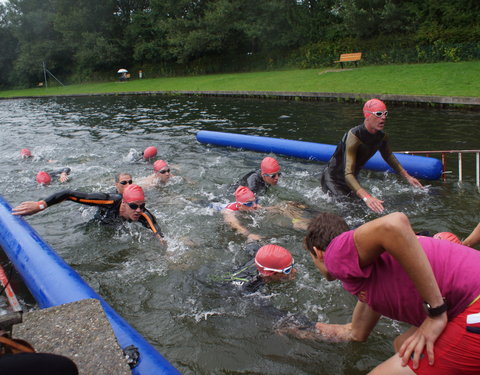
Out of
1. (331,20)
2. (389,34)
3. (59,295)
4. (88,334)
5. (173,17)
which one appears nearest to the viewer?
(88,334)

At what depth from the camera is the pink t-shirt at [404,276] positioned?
238 cm

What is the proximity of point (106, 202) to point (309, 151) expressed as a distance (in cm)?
694

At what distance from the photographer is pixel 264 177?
27.5ft

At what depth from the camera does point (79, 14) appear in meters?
59.7

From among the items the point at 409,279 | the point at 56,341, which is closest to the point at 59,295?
the point at 56,341

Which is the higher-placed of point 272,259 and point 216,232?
point 272,259

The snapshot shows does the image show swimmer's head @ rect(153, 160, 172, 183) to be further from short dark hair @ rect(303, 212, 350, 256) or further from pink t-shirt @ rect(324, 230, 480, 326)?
pink t-shirt @ rect(324, 230, 480, 326)

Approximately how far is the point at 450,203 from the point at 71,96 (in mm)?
42232

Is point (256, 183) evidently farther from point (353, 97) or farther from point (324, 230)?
point (353, 97)

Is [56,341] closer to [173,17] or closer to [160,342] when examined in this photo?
[160,342]

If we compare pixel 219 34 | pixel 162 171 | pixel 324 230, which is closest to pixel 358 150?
pixel 324 230

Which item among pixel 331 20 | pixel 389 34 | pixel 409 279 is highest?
pixel 331 20

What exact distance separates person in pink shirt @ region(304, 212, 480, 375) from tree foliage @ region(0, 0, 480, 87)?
27266mm

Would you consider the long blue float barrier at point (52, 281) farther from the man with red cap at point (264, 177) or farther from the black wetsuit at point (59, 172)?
the black wetsuit at point (59, 172)
